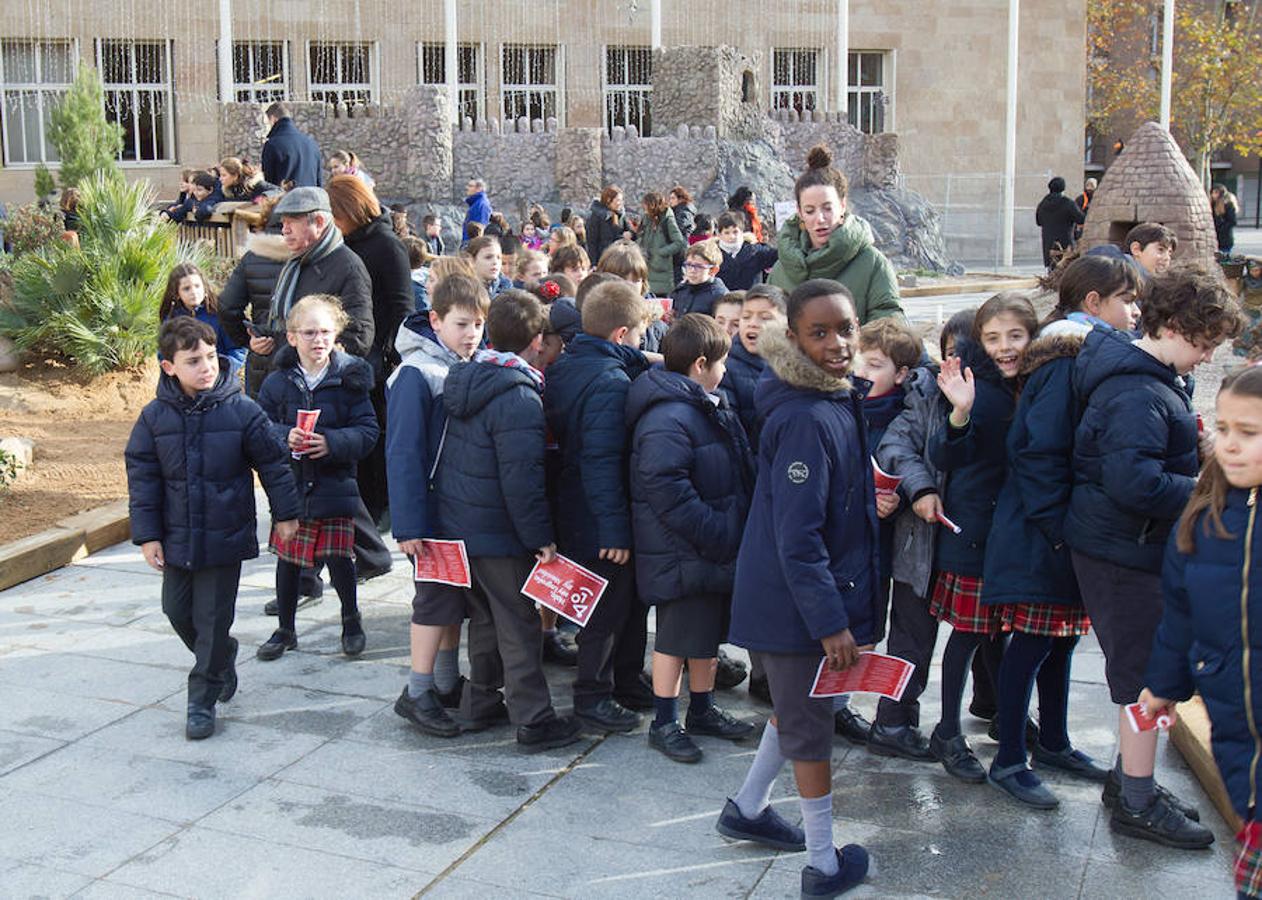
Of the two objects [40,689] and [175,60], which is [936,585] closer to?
[40,689]

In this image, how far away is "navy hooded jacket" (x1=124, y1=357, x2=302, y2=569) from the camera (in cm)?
533

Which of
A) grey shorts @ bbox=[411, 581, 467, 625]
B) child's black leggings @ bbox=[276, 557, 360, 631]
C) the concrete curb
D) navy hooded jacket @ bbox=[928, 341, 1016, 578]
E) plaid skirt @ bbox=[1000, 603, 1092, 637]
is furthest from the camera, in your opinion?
the concrete curb

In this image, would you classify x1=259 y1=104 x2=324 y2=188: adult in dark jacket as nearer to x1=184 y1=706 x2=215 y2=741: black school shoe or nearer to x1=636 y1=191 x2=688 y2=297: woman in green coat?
x1=636 y1=191 x2=688 y2=297: woman in green coat

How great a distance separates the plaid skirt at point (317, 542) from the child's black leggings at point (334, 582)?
0.14ft

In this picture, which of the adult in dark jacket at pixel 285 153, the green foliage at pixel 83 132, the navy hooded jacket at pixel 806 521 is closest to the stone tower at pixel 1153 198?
the adult in dark jacket at pixel 285 153

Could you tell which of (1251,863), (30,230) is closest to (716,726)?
(1251,863)

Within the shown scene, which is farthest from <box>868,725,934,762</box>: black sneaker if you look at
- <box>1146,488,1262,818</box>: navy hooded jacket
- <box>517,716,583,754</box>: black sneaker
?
<box>1146,488,1262,818</box>: navy hooded jacket

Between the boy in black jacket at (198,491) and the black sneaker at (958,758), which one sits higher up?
the boy in black jacket at (198,491)

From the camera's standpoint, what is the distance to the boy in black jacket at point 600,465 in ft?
16.9

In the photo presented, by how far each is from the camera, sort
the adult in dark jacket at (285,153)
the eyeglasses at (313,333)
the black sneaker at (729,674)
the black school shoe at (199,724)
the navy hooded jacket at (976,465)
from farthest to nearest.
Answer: the adult in dark jacket at (285,153) → the eyeglasses at (313,333) → the black sneaker at (729,674) → the black school shoe at (199,724) → the navy hooded jacket at (976,465)

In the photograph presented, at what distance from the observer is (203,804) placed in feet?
15.7

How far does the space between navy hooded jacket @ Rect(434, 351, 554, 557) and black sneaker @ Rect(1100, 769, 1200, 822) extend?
2.09 meters

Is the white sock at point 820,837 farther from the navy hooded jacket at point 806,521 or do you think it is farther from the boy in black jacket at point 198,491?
the boy in black jacket at point 198,491

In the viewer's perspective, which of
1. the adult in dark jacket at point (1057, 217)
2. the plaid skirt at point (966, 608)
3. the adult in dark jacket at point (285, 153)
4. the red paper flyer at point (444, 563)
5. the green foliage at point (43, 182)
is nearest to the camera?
the plaid skirt at point (966, 608)
